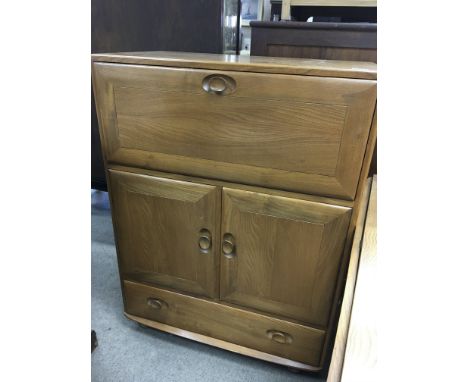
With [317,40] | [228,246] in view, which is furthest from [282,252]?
[317,40]

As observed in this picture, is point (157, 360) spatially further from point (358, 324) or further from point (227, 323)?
point (358, 324)

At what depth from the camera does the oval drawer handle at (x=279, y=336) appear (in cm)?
85

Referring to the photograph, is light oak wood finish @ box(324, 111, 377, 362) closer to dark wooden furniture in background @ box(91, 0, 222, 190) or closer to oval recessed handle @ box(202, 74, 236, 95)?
oval recessed handle @ box(202, 74, 236, 95)

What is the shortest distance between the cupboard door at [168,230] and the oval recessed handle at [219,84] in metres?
0.21

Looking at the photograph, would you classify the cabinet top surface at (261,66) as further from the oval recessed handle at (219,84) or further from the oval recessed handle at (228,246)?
the oval recessed handle at (228,246)

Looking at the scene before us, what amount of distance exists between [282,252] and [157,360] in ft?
1.73

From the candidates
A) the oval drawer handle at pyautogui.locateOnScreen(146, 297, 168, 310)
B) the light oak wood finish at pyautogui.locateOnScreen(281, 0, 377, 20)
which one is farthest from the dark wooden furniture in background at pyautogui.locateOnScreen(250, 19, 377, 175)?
the oval drawer handle at pyautogui.locateOnScreen(146, 297, 168, 310)

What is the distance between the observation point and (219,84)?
0.66 m

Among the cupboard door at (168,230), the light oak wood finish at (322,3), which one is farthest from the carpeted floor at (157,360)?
the light oak wood finish at (322,3)

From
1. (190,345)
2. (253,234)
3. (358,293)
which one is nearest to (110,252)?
(190,345)

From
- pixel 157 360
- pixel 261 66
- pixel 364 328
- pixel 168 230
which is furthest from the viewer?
pixel 157 360

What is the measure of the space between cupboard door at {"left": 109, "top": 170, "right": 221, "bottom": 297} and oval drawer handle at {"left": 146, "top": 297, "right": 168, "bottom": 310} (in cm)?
6

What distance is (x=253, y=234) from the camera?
76 cm
